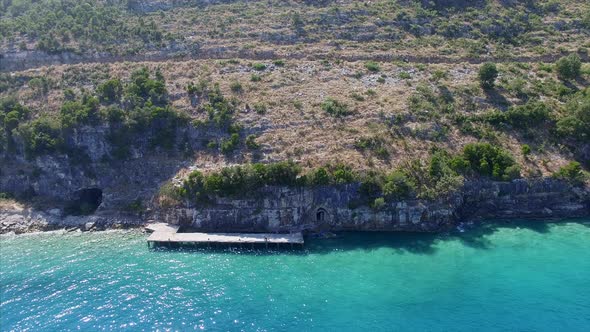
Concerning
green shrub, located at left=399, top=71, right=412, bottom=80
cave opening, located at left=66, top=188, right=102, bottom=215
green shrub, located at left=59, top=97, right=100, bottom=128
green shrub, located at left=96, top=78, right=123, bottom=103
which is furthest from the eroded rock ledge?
green shrub, located at left=399, top=71, right=412, bottom=80

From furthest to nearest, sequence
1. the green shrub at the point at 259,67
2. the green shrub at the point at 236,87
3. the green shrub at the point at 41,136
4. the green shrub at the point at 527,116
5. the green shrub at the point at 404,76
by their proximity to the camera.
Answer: the green shrub at the point at 259,67 → the green shrub at the point at 404,76 → the green shrub at the point at 236,87 → the green shrub at the point at 527,116 → the green shrub at the point at 41,136

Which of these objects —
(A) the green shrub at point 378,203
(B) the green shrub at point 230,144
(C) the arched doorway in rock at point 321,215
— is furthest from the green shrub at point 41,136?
(A) the green shrub at point 378,203

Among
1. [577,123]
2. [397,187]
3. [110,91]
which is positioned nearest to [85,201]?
[110,91]

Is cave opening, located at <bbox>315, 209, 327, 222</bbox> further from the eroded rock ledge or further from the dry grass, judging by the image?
the dry grass

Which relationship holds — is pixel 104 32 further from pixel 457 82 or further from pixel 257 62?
pixel 457 82

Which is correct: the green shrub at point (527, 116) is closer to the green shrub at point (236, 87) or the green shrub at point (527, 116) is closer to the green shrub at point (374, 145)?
the green shrub at point (374, 145)

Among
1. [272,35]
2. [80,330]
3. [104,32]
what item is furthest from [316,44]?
[80,330]
